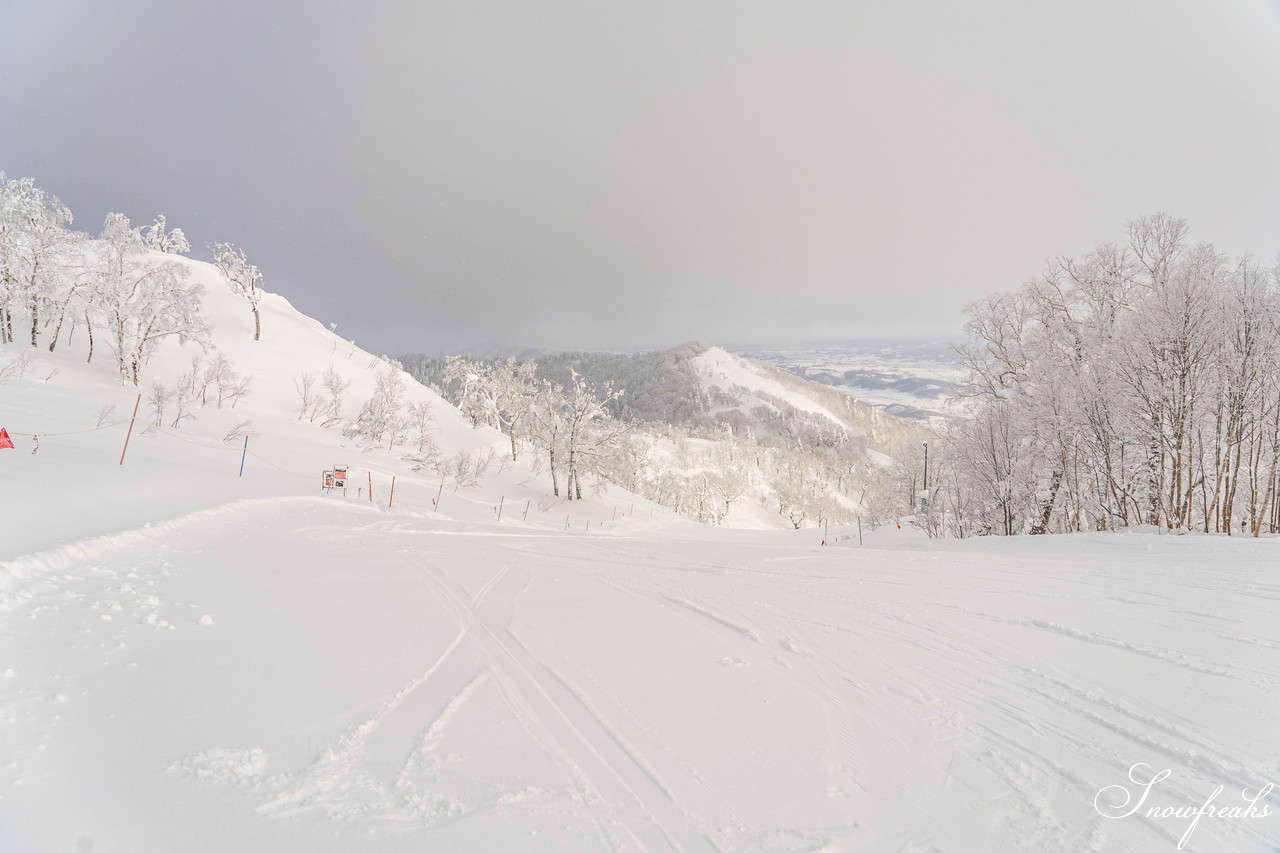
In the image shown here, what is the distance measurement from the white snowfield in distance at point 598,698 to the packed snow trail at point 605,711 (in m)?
0.02

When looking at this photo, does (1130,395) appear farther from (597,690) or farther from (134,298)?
(134,298)

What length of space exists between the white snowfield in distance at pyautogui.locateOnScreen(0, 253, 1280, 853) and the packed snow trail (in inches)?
1.0

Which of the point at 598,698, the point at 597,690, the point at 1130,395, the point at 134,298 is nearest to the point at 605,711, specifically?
the point at 598,698

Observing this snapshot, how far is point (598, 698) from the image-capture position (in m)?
4.72

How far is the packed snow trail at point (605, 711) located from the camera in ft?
10.0

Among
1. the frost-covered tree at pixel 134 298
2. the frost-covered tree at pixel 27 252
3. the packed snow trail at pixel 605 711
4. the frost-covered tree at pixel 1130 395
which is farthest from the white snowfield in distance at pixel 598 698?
the frost-covered tree at pixel 27 252

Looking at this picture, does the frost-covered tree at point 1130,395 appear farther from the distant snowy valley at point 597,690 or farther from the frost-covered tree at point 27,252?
the frost-covered tree at point 27,252

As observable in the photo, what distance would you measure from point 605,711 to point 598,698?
0.81ft

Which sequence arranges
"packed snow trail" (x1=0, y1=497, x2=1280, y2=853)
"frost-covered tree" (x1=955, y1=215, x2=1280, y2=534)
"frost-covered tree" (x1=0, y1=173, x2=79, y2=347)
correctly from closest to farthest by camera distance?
1. "packed snow trail" (x1=0, y1=497, x2=1280, y2=853)
2. "frost-covered tree" (x1=955, y1=215, x2=1280, y2=534)
3. "frost-covered tree" (x1=0, y1=173, x2=79, y2=347)

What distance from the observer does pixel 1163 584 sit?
827 centimetres

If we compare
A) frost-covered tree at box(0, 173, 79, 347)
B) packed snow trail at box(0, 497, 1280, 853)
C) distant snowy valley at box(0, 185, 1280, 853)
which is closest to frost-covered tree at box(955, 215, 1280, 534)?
distant snowy valley at box(0, 185, 1280, 853)

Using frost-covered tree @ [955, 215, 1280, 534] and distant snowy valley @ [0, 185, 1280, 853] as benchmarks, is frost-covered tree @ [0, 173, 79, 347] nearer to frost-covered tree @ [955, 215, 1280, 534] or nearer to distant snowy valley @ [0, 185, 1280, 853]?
distant snowy valley @ [0, 185, 1280, 853]

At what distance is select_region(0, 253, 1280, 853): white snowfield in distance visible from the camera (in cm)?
308

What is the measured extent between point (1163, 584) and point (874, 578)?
4.12 metres
